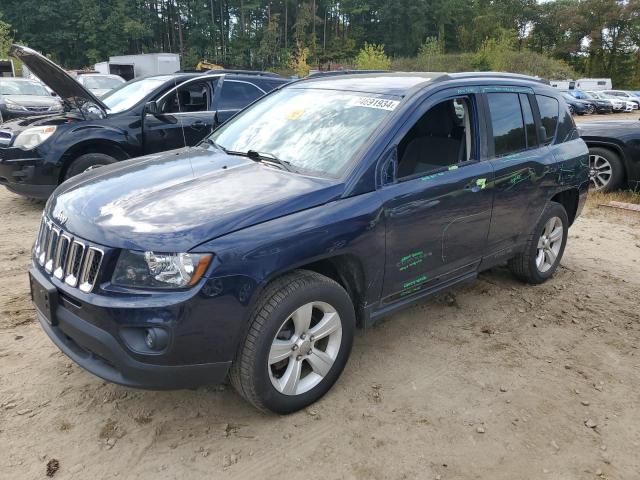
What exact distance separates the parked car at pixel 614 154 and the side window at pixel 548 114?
13.5 ft

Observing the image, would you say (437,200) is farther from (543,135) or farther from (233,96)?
(233,96)

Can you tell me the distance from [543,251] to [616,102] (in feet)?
118

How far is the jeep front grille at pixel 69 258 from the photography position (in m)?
2.44

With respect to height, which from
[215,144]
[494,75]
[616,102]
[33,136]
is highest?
[494,75]

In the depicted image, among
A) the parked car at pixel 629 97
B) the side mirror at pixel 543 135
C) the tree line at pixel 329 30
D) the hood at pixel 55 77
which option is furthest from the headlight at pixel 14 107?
the tree line at pixel 329 30

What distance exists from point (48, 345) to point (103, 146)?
3759 millimetres

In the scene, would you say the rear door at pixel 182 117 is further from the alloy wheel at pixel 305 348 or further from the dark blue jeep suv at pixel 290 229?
the alloy wheel at pixel 305 348

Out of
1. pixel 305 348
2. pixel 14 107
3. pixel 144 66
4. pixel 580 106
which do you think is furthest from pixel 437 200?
pixel 144 66

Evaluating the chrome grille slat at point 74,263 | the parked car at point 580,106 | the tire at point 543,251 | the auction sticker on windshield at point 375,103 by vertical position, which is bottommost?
the parked car at point 580,106

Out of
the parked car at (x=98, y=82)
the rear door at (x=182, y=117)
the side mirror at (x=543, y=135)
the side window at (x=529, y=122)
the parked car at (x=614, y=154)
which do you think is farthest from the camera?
the parked car at (x=98, y=82)

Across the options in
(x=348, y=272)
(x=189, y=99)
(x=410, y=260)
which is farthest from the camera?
(x=189, y=99)

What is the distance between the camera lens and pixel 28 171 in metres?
6.14

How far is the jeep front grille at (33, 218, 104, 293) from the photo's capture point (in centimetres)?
244

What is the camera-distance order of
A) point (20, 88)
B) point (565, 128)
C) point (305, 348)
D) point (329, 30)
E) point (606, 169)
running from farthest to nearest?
point (329, 30)
point (20, 88)
point (606, 169)
point (565, 128)
point (305, 348)
